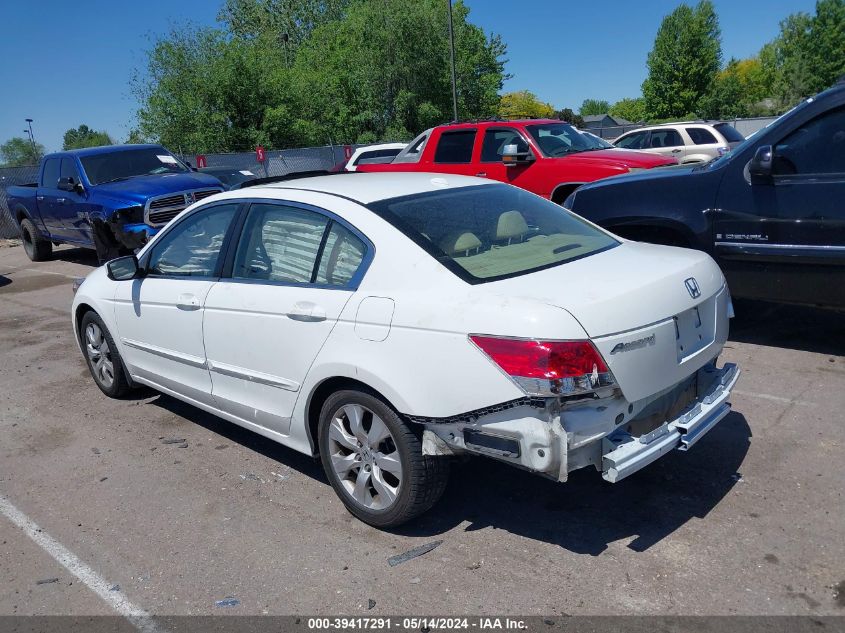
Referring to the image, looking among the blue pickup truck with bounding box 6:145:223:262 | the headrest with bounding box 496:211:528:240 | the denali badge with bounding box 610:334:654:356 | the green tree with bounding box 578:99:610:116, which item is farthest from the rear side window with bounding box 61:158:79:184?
the green tree with bounding box 578:99:610:116

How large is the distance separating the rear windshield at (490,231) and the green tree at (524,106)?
77731mm

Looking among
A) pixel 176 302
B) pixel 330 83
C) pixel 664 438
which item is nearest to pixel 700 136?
pixel 176 302

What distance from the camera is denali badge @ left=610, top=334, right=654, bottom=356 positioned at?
2877 mm

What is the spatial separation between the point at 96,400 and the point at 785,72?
226 ft

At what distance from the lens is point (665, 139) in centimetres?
1723

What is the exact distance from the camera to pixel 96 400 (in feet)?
18.8

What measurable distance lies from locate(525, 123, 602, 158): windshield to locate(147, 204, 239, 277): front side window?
6.40 m

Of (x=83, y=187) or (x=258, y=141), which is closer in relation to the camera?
(x=83, y=187)

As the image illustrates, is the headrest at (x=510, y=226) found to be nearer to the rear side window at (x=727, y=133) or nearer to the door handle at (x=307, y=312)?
the door handle at (x=307, y=312)

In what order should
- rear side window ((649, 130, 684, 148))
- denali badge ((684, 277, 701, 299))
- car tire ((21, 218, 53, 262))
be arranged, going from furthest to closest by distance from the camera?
rear side window ((649, 130, 684, 148)) → car tire ((21, 218, 53, 262)) → denali badge ((684, 277, 701, 299))

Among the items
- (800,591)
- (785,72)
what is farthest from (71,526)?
(785,72)

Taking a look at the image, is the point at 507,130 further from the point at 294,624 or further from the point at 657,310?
the point at 294,624

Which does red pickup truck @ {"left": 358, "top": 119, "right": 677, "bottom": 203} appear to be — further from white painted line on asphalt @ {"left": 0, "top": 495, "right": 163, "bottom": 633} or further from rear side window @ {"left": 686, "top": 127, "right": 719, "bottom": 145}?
white painted line on asphalt @ {"left": 0, "top": 495, "right": 163, "bottom": 633}

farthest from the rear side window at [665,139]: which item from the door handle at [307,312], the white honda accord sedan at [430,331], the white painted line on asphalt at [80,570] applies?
the white painted line on asphalt at [80,570]
